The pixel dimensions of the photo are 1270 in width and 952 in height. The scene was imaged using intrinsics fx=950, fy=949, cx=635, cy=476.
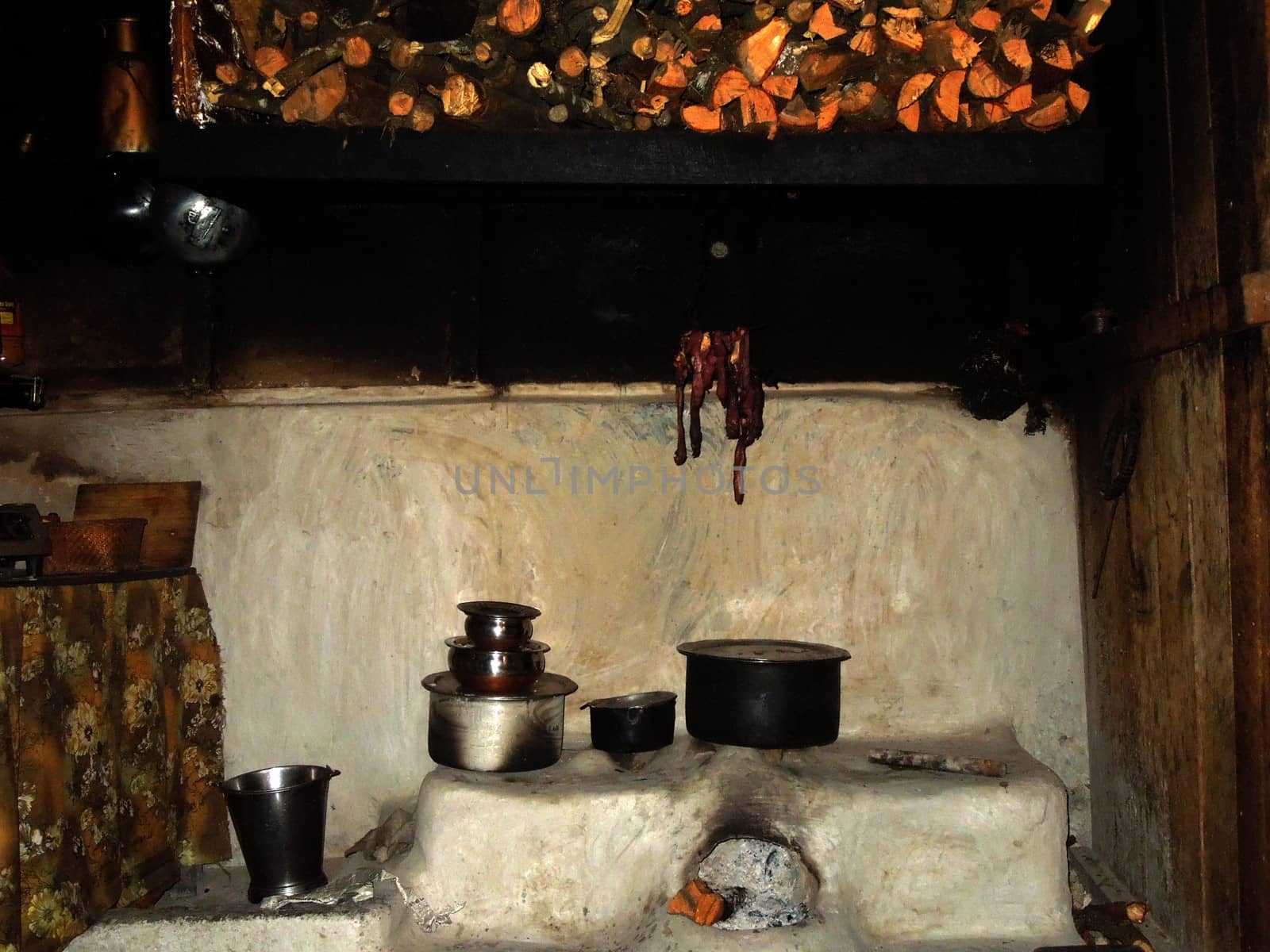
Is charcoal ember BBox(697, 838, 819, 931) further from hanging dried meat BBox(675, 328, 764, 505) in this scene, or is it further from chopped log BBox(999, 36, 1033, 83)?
chopped log BBox(999, 36, 1033, 83)

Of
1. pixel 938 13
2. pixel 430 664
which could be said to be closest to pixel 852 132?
pixel 938 13

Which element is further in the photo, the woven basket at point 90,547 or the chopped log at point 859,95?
the woven basket at point 90,547

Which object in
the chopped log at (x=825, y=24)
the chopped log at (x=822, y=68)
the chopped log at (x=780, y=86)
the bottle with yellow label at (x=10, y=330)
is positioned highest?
the chopped log at (x=825, y=24)

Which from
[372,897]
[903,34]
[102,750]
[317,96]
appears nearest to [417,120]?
[317,96]

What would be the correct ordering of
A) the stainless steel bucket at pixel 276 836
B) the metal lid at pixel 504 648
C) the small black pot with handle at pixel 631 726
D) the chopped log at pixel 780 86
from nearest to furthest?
the chopped log at pixel 780 86
the stainless steel bucket at pixel 276 836
the metal lid at pixel 504 648
the small black pot with handle at pixel 631 726

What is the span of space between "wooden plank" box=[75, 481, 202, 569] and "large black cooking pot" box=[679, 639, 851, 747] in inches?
93.5

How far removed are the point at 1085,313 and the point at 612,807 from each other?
2897mm

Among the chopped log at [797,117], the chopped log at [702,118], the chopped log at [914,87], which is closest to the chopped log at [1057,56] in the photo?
the chopped log at [914,87]

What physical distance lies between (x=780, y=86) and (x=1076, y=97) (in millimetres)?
1115

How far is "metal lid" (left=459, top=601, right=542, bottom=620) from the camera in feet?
12.8

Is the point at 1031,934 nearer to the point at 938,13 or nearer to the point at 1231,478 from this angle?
the point at 1231,478

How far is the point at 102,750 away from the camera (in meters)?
3.61

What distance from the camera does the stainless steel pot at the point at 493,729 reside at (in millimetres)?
3877

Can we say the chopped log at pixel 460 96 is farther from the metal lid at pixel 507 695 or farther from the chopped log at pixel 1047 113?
the metal lid at pixel 507 695
